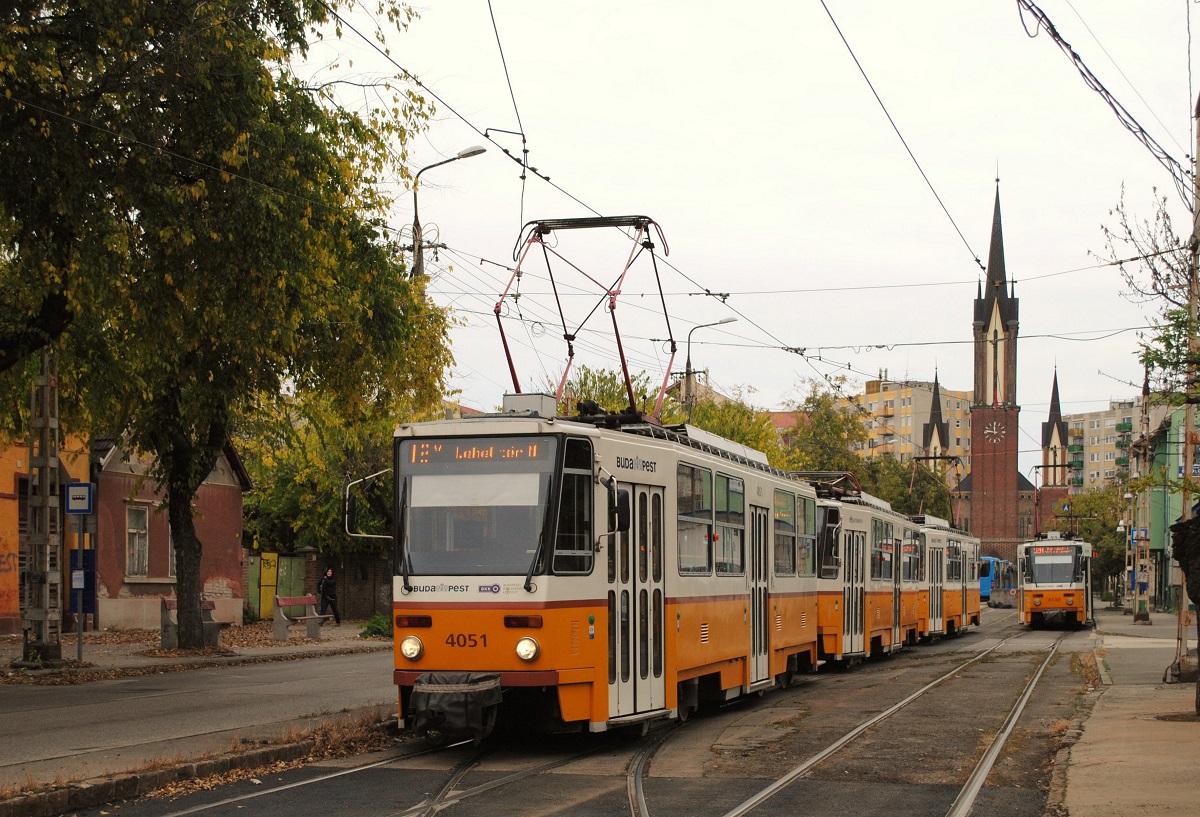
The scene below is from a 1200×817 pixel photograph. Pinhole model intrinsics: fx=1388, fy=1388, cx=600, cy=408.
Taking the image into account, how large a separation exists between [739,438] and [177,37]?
40.8 metres

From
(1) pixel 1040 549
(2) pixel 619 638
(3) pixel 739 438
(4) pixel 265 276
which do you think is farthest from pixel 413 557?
(3) pixel 739 438

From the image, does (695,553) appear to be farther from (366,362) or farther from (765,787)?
(366,362)

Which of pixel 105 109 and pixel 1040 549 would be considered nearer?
pixel 105 109

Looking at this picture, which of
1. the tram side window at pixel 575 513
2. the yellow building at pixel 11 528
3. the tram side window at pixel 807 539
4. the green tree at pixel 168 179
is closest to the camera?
the tram side window at pixel 575 513

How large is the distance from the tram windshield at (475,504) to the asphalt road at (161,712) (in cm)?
231

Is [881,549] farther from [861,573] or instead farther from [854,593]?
[854,593]

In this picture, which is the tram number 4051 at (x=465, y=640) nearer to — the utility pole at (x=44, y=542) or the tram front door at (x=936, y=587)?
the utility pole at (x=44, y=542)

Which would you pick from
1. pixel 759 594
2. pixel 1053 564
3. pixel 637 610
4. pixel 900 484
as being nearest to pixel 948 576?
pixel 1053 564

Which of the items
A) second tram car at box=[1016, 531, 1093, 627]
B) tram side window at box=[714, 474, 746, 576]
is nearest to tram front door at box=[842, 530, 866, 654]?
tram side window at box=[714, 474, 746, 576]

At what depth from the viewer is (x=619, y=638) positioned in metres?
12.8

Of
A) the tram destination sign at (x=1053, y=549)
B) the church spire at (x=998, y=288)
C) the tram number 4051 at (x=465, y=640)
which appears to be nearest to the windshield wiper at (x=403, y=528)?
the tram number 4051 at (x=465, y=640)

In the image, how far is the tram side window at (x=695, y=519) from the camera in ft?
46.9

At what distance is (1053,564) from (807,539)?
93.0ft

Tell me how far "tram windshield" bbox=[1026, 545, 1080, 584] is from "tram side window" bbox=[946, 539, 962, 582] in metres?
5.63
